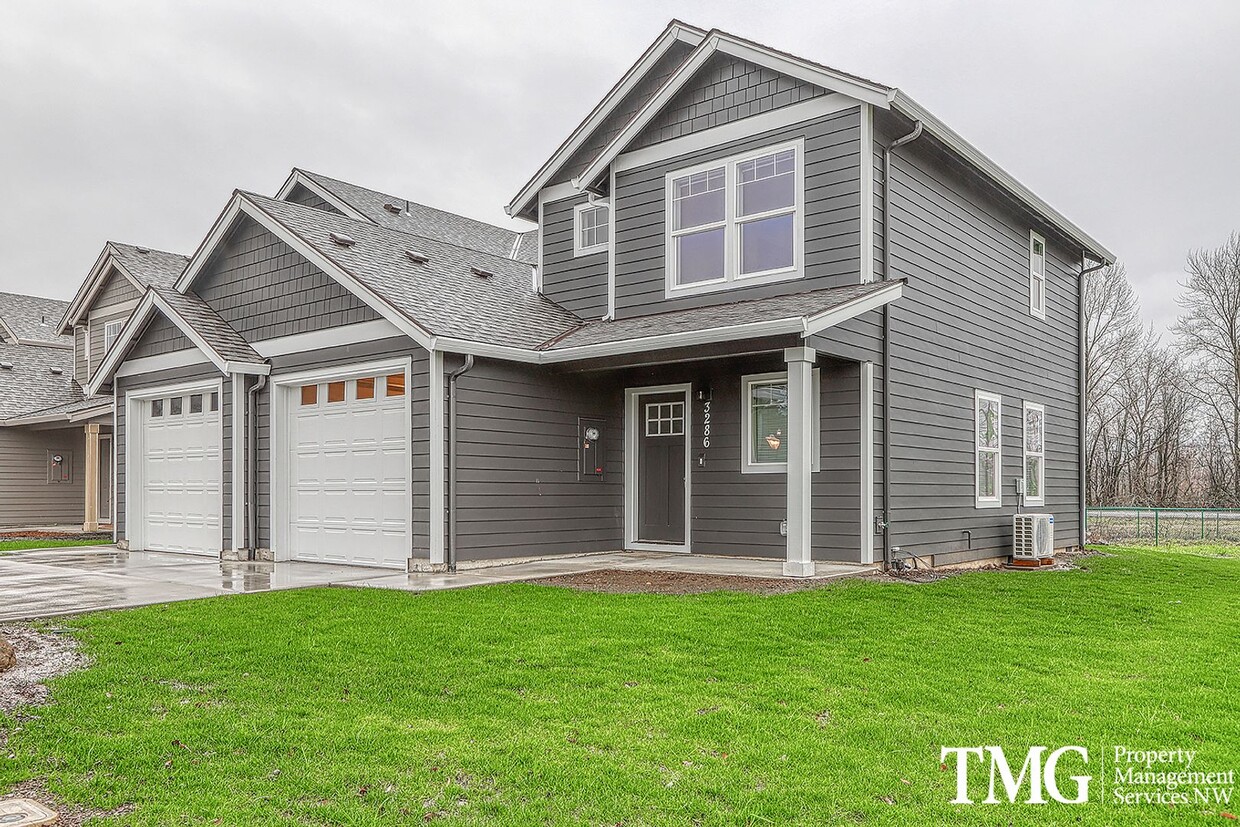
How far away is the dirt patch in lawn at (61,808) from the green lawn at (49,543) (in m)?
12.8

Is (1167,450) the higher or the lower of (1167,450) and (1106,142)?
the lower

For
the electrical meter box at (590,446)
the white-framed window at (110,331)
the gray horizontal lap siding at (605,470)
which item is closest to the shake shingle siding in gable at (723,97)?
the gray horizontal lap siding at (605,470)

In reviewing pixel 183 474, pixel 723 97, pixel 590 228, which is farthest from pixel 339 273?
pixel 723 97

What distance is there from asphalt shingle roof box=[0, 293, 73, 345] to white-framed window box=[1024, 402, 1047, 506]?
2345 cm

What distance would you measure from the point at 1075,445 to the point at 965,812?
1465cm

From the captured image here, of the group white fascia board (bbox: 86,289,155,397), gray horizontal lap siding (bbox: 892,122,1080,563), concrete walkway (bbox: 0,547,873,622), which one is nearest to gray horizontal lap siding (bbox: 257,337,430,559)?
concrete walkway (bbox: 0,547,873,622)

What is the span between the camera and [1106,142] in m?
33.2

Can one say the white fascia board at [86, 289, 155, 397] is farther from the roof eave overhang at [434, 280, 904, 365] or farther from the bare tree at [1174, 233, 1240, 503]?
the bare tree at [1174, 233, 1240, 503]

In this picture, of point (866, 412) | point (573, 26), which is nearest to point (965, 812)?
point (866, 412)

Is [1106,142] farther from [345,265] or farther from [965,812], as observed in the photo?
[965,812]

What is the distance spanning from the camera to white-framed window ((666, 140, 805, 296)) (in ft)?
37.6

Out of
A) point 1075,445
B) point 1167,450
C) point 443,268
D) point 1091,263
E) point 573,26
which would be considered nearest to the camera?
point 443,268

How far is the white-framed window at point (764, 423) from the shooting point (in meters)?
11.8

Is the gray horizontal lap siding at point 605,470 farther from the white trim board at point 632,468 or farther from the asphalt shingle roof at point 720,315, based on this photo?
the asphalt shingle roof at point 720,315
